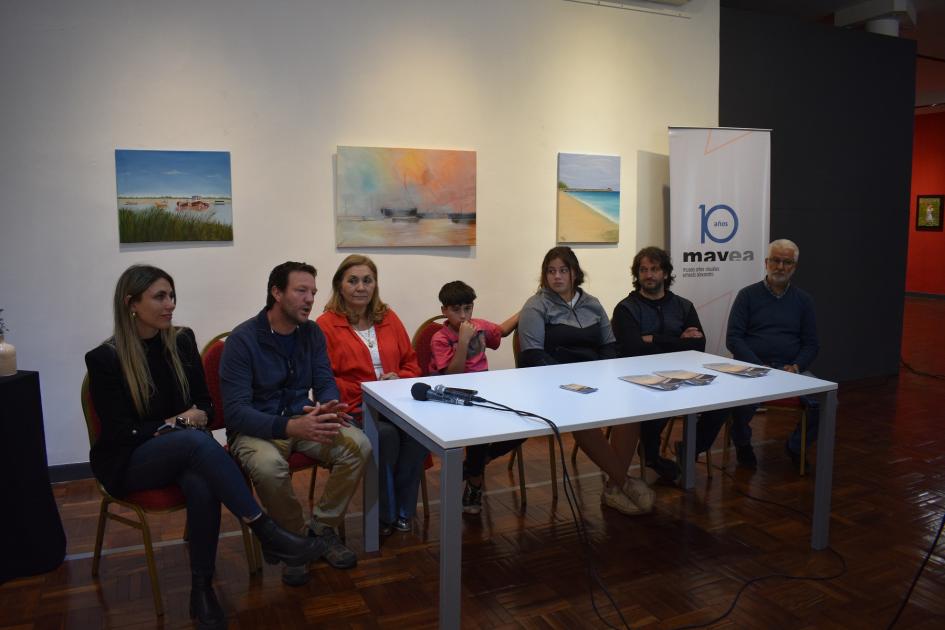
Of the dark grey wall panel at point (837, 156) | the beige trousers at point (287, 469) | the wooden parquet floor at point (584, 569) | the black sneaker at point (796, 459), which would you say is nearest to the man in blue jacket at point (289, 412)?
the beige trousers at point (287, 469)

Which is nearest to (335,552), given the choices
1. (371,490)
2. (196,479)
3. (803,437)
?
(371,490)

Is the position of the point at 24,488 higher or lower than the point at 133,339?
lower

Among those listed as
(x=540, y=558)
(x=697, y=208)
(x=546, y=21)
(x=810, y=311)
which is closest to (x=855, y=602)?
(x=540, y=558)

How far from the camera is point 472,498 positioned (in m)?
3.53

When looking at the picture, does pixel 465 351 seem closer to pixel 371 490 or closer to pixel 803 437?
pixel 371 490

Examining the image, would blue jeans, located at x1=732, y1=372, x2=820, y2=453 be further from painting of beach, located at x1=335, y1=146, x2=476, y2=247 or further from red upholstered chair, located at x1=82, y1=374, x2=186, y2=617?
red upholstered chair, located at x1=82, y1=374, x2=186, y2=617

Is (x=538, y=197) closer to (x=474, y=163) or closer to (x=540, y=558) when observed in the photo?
(x=474, y=163)

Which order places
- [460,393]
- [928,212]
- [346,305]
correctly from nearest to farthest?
1. [460,393]
2. [346,305]
3. [928,212]

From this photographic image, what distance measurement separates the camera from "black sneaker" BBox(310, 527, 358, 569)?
9.60 feet

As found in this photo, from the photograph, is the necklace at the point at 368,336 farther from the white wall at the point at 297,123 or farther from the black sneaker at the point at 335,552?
the white wall at the point at 297,123

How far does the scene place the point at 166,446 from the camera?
8.39ft

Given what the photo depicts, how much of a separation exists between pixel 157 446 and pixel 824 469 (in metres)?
2.67

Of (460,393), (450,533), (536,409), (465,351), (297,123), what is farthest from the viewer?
(297,123)

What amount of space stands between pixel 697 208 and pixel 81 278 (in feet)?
12.9
